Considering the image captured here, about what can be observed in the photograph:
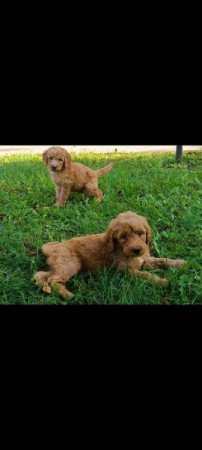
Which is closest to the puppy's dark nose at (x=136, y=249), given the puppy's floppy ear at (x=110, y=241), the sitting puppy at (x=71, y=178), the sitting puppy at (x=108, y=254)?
the sitting puppy at (x=108, y=254)

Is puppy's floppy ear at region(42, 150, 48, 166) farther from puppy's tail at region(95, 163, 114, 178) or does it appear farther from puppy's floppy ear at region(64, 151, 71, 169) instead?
puppy's tail at region(95, 163, 114, 178)

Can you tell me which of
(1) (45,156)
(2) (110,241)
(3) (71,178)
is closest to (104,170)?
(3) (71,178)

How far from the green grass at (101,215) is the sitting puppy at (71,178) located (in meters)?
0.03

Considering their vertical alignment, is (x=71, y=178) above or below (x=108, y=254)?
above

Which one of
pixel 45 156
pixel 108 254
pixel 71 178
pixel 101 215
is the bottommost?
pixel 108 254

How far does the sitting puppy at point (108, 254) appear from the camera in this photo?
88.8 inches

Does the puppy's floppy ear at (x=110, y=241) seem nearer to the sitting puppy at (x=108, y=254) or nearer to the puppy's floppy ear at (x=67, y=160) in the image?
the sitting puppy at (x=108, y=254)

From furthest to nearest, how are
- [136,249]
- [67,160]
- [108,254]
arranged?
[67,160]
[108,254]
[136,249]

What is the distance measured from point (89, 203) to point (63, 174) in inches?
7.4

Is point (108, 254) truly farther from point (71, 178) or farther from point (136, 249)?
point (71, 178)

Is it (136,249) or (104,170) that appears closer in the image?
(136,249)

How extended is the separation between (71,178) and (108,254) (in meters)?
0.42

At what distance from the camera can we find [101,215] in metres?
2.45

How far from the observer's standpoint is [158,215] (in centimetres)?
247
